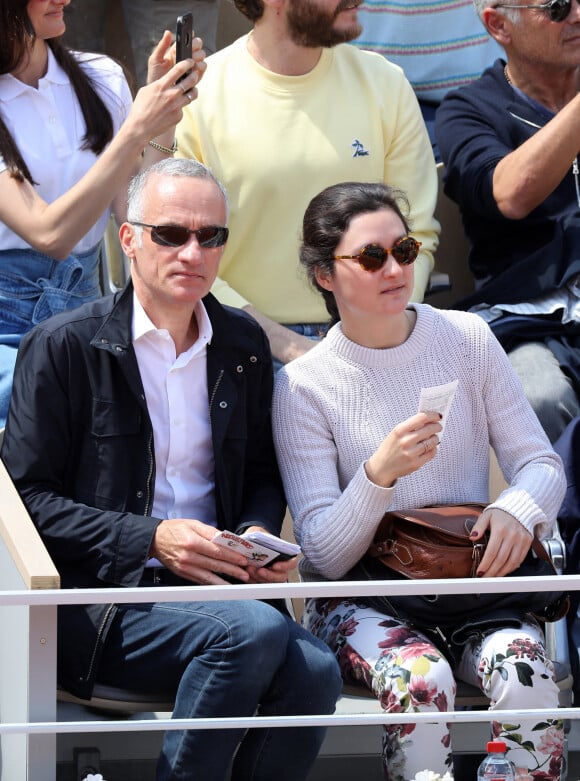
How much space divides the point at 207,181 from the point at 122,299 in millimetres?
348

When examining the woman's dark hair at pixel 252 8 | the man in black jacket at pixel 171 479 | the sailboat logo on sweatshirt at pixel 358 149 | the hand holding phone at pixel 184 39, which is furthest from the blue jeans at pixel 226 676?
the woman's dark hair at pixel 252 8

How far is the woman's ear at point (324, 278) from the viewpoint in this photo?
3.60 m

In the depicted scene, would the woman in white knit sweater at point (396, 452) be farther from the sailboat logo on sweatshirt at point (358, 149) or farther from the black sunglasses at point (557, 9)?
the black sunglasses at point (557, 9)

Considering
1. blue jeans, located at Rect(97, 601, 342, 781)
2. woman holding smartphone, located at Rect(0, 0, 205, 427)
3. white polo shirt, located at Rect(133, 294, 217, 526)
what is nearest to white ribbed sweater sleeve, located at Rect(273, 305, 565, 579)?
white polo shirt, located at Rect(133, 294, 217, 526)

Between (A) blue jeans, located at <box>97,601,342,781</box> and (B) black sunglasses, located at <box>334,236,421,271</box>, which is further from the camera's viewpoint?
(B) black sunglasses, located at <box>334,236,421,271</box>

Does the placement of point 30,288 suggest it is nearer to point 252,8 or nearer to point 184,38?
point 184,38

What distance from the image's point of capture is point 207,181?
340 cm

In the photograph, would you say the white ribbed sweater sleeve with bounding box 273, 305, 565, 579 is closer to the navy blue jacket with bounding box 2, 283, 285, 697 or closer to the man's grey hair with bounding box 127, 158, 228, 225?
the navy blue jacket with bounding box 2, 283, 285, 697

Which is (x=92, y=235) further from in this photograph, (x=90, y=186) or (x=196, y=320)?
(x=196, y=320)

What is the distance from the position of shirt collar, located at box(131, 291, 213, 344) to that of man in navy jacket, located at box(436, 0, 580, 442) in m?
1.14

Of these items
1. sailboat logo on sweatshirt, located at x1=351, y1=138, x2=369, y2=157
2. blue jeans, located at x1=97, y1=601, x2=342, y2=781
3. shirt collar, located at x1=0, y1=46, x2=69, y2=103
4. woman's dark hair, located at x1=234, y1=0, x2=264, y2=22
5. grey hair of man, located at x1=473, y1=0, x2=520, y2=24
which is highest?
grey hair of man, located at x1=473, y1=0, x2=520, y2=24

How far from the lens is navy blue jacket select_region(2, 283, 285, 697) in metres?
3.10

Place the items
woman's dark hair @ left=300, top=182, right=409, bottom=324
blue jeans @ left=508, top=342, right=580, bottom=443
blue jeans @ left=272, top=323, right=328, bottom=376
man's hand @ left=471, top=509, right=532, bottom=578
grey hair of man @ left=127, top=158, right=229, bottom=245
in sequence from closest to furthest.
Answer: man's hand @ left=471, top=509, right=532, bottom=578
grey hair of man @ left=127, top=158, right=229, bottom=245
woman's dark hair @ left=300, top=182, right=409, bottom=324
blue jeans @ left=508, top=342, right=580, bottom=443
blue jeans @ left=272, top=323, right=328, bottom=376

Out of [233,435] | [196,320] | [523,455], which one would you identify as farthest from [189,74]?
[523,455]
